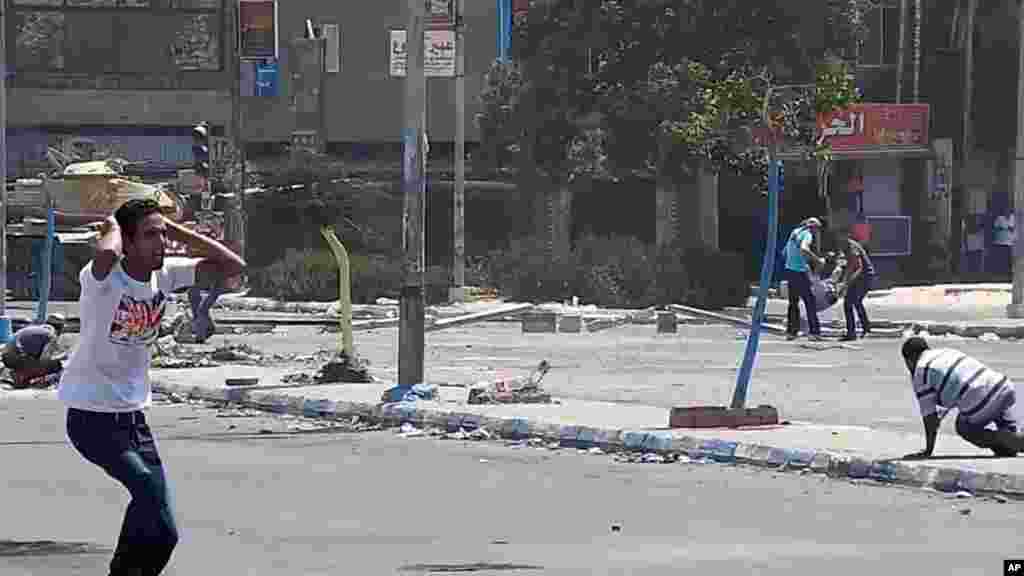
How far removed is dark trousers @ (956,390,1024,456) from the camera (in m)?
14.8

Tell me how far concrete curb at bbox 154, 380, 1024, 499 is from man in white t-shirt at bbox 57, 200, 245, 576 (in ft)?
21.7

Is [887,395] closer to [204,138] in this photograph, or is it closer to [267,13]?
[204,138]

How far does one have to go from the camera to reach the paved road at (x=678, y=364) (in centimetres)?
2069

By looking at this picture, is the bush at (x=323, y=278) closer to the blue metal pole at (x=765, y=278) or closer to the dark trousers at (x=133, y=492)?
the blue metal pole at (x=765, y=278)

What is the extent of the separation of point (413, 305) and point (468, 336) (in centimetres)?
1174

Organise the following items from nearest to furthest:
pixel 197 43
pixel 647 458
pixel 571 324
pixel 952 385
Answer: pixel 952 385 < pixel 647 458 < pixel 571 324 < pixel 197 43

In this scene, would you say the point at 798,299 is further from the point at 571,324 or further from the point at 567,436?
the point at 567,436

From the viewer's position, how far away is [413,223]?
2073cm

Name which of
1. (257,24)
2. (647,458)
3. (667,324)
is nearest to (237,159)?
(257,24)

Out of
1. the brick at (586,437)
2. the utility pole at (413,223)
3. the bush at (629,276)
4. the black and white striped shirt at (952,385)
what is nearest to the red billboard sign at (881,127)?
the bush at (629,276)

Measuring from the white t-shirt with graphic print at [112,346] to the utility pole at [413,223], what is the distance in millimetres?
11221

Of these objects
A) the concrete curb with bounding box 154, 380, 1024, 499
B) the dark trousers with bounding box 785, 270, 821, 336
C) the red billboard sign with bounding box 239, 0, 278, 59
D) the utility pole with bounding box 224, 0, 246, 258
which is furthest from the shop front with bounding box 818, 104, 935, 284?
the concrete curb with bounding box 154, 380, 1024, 499

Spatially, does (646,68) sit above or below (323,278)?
above

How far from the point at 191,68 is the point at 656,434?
127 feet
